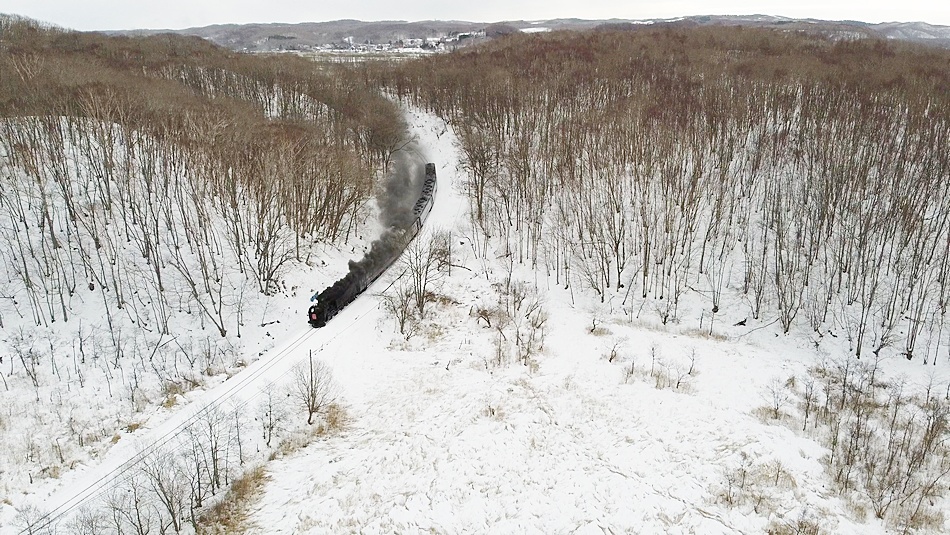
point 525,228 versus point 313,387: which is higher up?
point 525,228

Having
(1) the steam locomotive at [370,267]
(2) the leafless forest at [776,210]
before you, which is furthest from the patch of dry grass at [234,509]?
(2) the leafless forest at [776,210]

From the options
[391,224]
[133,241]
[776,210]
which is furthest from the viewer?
[391,224]

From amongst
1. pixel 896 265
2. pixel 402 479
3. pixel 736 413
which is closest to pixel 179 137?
pixel 402 479

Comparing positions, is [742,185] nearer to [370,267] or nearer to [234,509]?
[370,267]

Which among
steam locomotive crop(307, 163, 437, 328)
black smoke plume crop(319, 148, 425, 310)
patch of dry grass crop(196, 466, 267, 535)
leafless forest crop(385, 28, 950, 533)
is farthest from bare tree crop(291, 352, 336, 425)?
leafless forest crop(385, 28, 950, 533)

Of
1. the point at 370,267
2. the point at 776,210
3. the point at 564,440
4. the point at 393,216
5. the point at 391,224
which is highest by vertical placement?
the point at 776,210

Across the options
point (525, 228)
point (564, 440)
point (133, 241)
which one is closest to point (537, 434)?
point (564, 440)

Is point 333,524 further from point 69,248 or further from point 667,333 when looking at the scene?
point 69,248
